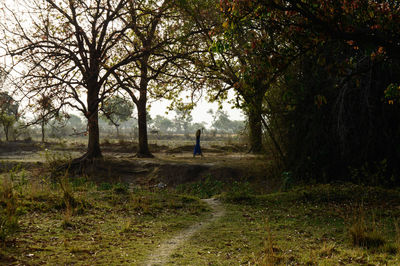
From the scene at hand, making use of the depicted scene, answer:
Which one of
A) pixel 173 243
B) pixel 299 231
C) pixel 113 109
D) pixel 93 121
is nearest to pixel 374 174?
pixel 299 231

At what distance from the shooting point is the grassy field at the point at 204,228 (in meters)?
5.16

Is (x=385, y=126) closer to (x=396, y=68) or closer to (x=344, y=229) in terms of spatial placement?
(x=396, y=68)

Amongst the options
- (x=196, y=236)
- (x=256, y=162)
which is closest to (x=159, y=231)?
(x=196, y=236)

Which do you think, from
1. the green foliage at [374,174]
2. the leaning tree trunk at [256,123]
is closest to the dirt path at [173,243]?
the leaning tree trunk at [256,123]

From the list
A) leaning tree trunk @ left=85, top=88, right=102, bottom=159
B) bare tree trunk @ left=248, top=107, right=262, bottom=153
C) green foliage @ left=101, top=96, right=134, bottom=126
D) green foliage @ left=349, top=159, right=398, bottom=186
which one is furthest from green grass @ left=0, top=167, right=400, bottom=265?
leaning tree trunk @ left=85, top=88, right=102, bottom=159

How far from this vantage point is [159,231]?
696cm

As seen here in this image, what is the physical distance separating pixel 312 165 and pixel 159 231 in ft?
23.4

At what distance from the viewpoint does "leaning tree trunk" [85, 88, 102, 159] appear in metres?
15.1

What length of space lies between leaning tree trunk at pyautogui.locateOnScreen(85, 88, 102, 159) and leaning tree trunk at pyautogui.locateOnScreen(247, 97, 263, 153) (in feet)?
20.7

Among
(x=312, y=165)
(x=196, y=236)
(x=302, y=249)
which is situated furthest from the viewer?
(x=312, y=165)

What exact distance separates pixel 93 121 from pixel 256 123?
23.1 feet

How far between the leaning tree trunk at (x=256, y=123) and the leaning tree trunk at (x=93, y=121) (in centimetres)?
632

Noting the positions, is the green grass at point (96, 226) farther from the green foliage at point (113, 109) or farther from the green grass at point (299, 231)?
the green foliage at point (113, 109)

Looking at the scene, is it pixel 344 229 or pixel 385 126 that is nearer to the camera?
pixel 344 229
